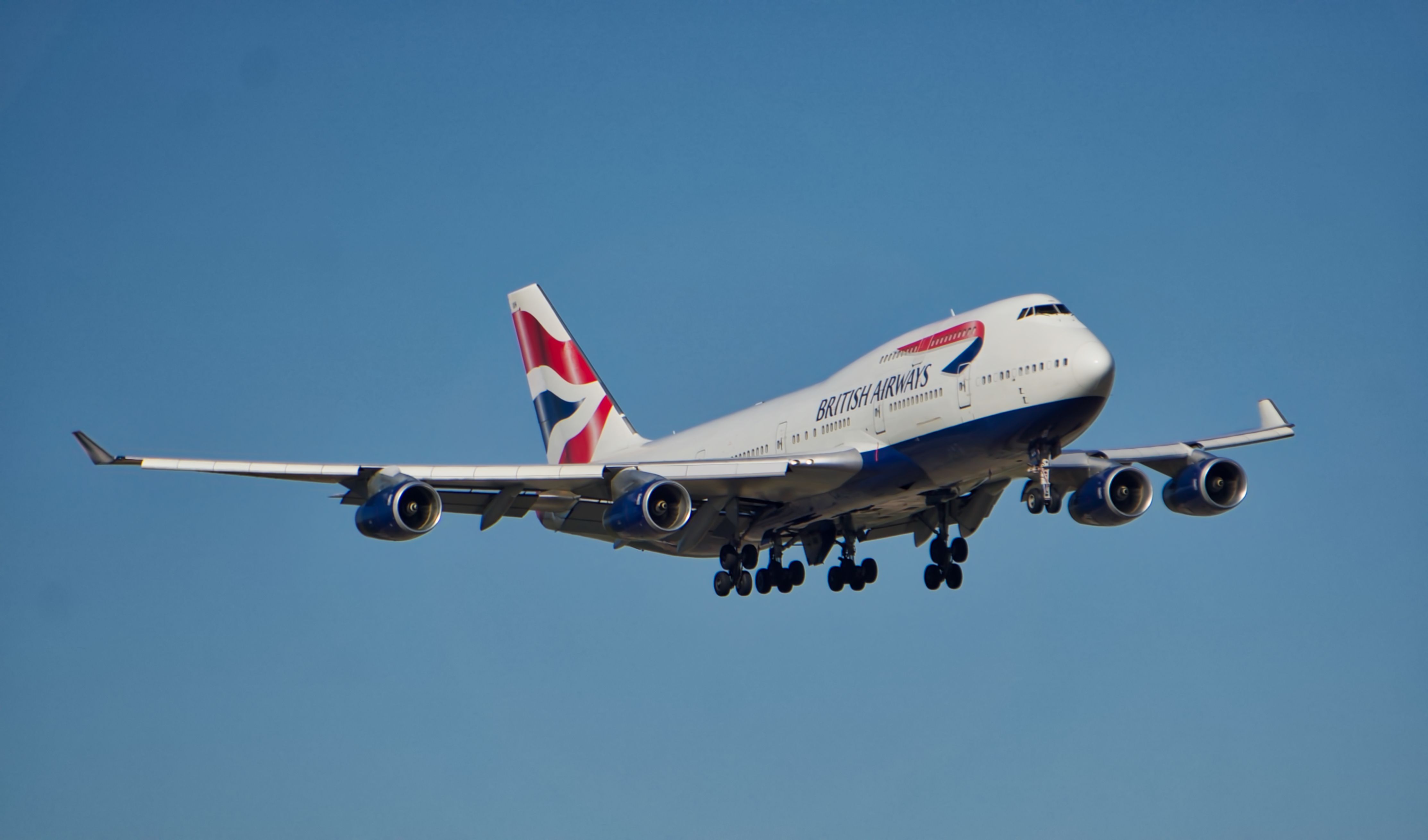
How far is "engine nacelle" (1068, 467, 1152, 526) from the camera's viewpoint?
4225 centimetres

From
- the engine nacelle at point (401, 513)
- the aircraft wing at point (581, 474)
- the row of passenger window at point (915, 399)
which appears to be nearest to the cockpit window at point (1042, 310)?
the row of passenger window at point (915, 399)

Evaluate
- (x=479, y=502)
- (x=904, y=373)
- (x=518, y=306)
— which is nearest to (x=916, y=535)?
(x=904, y=373)

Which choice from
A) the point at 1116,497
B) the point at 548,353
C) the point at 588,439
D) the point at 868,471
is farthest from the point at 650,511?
the point at 548,353

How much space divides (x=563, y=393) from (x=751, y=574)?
46.3 feet

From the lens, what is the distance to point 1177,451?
4469 cm

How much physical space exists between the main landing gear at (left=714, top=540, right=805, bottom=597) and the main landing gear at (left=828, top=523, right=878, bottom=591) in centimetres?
102

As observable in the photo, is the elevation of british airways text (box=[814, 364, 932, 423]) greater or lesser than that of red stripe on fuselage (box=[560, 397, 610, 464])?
lesser

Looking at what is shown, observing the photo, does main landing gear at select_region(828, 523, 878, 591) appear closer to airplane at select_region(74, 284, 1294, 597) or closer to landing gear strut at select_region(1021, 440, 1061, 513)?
airplane at select_region(74, 284, 1294, 597)

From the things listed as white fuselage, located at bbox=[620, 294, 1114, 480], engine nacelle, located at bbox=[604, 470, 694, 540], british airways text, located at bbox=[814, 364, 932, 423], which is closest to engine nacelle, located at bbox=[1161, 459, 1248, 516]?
white fuselage, located at bbox=[620, 294, 1114, 480]

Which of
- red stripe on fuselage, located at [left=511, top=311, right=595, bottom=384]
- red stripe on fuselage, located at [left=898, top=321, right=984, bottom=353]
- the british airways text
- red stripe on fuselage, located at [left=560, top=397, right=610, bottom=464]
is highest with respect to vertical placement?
→ red stripe on fuselage, located at [left=511, top=311, right=595, bottom=384]

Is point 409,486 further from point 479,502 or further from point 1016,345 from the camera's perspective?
point 1016,345

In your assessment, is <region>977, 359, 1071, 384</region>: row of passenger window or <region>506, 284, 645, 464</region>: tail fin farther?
<region>506, 284, 645, 464</region>: tail fin

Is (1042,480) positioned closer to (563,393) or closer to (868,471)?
(868,471)

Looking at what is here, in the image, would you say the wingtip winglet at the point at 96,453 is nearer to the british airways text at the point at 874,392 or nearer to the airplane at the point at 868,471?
the airplane at the point at 868,471
